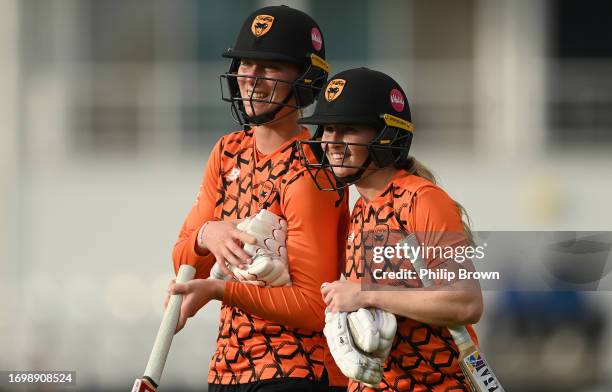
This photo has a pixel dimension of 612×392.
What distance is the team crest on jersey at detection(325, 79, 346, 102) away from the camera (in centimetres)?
480

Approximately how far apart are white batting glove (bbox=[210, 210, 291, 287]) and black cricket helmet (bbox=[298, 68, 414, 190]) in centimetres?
22

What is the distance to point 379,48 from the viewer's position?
591 inches

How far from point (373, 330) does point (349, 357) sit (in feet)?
0.38

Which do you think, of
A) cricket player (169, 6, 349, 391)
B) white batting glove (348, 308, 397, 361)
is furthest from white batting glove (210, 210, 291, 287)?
white batting glove (348, 308, 397, 361)

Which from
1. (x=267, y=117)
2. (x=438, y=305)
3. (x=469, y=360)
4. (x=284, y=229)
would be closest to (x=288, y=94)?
(x=267, y=117)

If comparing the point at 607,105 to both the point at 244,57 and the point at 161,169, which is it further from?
the point at 244,57

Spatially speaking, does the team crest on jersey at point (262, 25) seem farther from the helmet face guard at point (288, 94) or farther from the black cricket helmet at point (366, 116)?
the black cricket helmet at point (366, 116)

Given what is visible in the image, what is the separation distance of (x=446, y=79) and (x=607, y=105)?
66.5 inches

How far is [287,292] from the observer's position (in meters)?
4.91

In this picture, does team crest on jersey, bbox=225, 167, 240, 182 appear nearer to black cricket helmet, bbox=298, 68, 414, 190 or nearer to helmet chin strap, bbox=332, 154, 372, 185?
black cricket helmet, bbox=298, 68, 414, 190

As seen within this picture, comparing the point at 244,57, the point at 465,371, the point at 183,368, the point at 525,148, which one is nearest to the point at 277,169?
the point at 244,57

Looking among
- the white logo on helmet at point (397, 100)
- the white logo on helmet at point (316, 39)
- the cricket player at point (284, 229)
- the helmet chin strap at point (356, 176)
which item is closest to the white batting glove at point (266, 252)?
the cricket player at point (284, 229)

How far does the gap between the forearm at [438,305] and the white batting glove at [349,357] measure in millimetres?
154

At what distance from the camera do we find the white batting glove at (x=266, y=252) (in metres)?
4.89
